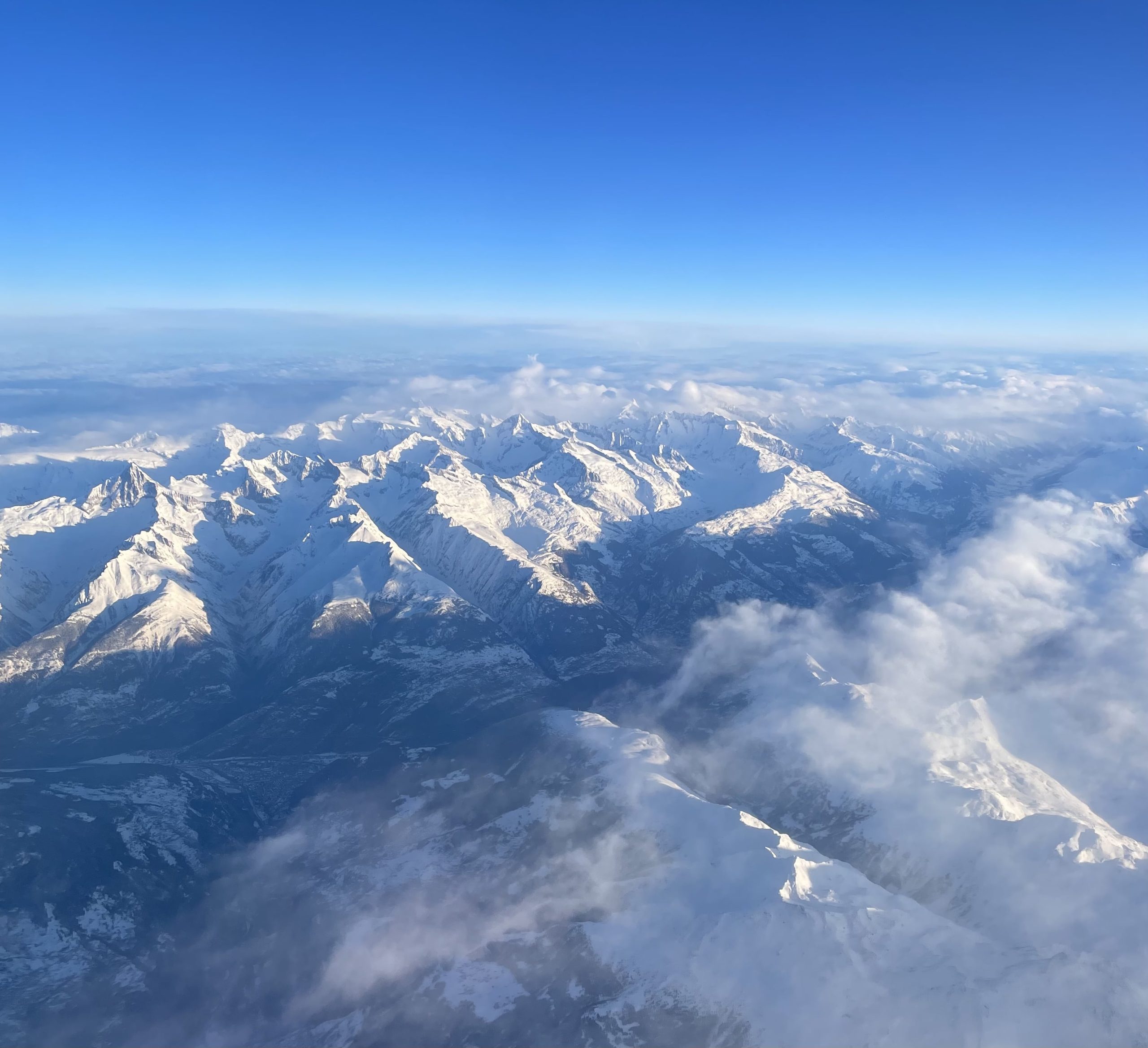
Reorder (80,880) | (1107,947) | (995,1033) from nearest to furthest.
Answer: (995,1033) < (1107,947) < (80,880)

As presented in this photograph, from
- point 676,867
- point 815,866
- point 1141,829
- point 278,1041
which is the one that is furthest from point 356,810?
point 1141,829

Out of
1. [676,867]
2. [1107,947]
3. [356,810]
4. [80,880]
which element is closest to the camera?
[1107,947]

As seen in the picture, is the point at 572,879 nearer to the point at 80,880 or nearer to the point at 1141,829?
the point at 80,880

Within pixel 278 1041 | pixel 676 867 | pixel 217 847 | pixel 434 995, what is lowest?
pixel 217 847

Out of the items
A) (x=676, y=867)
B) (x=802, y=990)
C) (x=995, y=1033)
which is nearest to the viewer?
(x=995, y=1033)

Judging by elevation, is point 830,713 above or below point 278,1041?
above

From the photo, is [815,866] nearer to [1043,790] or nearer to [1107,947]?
[1107,947]

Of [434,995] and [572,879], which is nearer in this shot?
[434,995]

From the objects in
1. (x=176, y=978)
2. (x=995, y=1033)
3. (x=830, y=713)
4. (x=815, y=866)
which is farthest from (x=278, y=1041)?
(x=830, y=713)

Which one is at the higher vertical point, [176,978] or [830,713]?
[830,713]
